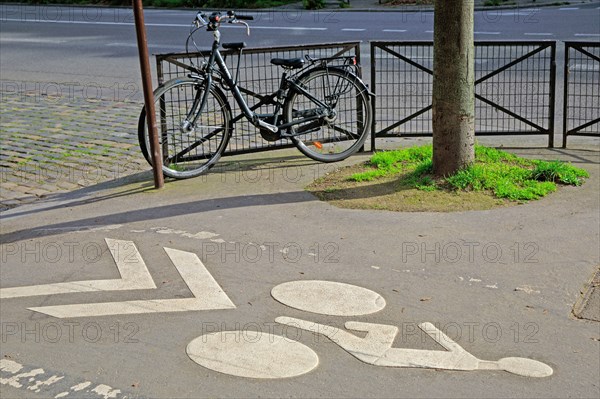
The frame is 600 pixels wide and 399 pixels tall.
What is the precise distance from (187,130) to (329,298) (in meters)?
3.27

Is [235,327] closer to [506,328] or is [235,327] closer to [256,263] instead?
[256,263]

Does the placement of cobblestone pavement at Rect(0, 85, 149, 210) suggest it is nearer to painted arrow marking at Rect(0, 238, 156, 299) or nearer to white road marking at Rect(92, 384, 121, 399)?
painted arrow marking at Rect(0, 238, 156, 299)

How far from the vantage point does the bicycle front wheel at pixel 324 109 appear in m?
9.18

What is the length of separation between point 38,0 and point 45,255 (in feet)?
97.3

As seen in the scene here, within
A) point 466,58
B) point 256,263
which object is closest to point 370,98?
point 466,58

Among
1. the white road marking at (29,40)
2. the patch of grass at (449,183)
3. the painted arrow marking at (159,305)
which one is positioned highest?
the white road marking at (29,40)

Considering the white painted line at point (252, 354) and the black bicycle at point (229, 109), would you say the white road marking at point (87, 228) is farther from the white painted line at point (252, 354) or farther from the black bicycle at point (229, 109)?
the white painted line at point (252, 354)

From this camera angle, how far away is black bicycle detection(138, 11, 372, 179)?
8.83 metres

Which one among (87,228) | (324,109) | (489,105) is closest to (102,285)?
(87,228)

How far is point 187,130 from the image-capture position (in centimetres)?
877

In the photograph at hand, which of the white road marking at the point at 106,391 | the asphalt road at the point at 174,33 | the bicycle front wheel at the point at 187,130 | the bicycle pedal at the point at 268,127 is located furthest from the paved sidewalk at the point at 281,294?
the asphalt road at the point at 174,33

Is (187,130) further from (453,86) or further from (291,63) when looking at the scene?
(453,86)

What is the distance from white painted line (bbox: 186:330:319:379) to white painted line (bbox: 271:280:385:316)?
18.6 inches

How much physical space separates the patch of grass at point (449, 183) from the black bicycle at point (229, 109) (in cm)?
63
